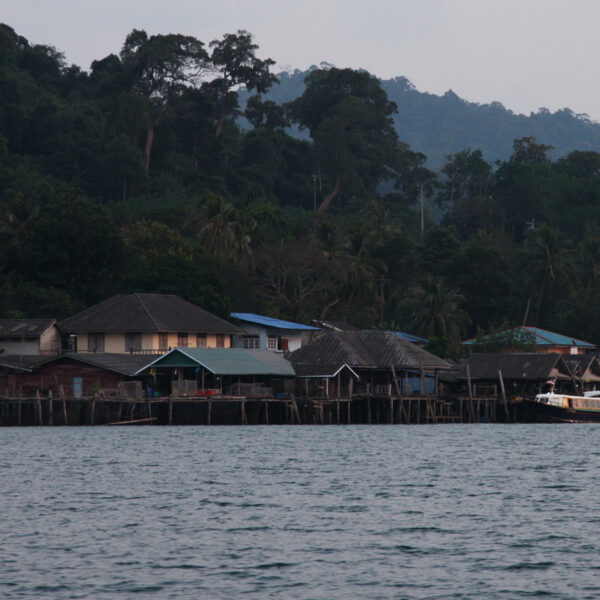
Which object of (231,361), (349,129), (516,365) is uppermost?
(349,129)

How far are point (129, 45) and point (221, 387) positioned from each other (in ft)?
313

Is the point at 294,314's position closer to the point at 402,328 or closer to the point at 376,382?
the point at 402,328

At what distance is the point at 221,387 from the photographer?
87562 millimetres

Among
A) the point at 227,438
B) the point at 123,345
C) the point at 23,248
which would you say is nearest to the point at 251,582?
the point at 227,438

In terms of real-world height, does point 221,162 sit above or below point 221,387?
above

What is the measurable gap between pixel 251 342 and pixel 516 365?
79.2ft

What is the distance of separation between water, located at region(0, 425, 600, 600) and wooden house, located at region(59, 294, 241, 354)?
30592 mm

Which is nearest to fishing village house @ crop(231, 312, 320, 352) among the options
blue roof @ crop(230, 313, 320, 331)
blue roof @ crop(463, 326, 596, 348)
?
blue roof @ crop(230, 313, 320, 331)

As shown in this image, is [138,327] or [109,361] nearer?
[109,361]

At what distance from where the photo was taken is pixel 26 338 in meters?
90.7

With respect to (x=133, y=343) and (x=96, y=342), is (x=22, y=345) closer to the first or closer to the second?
(x=96, y=342)

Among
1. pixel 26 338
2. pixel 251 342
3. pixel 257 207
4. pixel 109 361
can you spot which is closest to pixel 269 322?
pixel 251 342

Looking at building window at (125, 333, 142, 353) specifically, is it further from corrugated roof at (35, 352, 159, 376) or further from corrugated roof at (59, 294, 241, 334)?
corrugated roof at (35, 352, 159, 376)

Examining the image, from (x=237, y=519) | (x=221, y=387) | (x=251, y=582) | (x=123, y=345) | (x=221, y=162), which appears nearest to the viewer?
(x=251, y=582)
